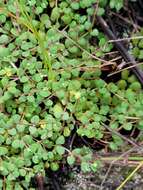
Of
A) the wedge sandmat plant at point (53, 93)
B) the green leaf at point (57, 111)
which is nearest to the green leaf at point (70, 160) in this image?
the wedge sandmat plant at point (53, 93)

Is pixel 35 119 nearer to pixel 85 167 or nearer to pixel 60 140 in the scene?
pixel 60 140

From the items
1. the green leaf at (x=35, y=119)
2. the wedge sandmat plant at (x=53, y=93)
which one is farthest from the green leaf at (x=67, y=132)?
the green leaf at (x=35, y=119)

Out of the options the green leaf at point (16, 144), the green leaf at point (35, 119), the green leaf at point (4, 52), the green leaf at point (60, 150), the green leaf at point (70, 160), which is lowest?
the green leaf at point (70, 160)

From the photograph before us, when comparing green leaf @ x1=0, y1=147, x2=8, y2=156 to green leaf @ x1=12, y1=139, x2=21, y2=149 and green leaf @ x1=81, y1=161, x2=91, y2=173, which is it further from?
green leaf @ x1=81, y1=161, x2=91, y2=173

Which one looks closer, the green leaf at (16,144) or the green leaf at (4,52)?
the green leaf at (16,144)

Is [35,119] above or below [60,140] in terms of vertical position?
above

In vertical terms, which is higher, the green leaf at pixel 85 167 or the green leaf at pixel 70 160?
the green leaf at pixel 70 160

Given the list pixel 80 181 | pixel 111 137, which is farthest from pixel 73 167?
pixel 111 137

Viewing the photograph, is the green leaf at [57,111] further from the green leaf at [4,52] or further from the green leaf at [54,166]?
the green leaf at [4,52]

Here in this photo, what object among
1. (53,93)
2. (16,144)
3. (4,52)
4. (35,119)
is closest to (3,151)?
(16,144)

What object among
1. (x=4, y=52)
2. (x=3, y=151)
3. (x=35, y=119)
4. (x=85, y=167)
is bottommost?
(x=85, y=167)

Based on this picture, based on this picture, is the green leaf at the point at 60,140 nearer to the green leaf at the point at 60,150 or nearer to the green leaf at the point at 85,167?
Result: the green leaf at the point at 60,150

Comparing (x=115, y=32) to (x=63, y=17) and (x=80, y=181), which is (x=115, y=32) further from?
(x=80, y=181)

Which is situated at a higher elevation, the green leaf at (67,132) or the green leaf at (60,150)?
the green leaf at (67,132)
